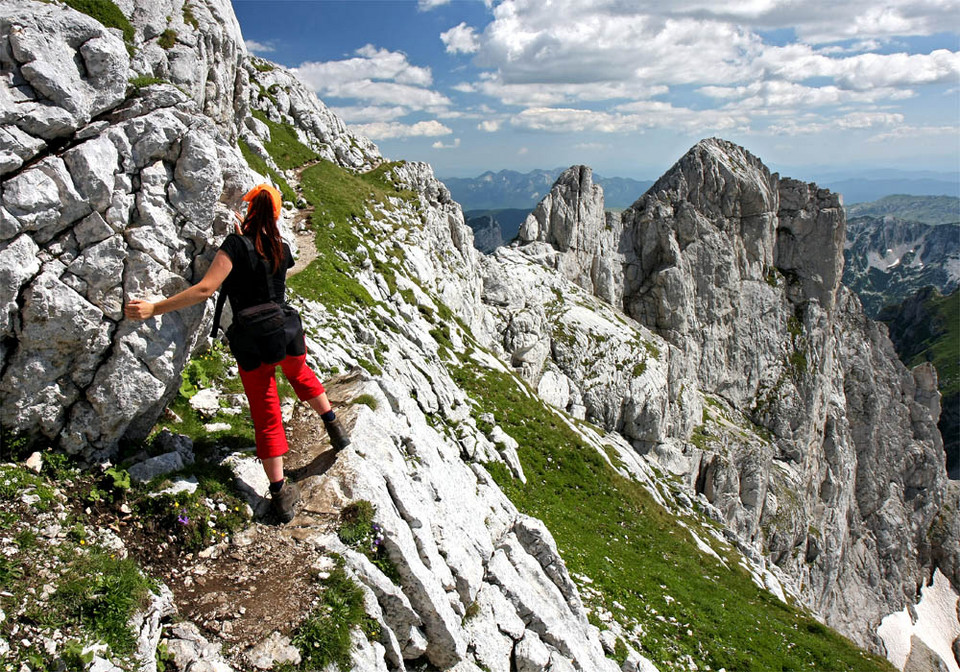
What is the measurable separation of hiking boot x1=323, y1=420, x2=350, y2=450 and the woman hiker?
1.17 metres

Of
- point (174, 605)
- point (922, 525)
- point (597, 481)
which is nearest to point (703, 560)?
point (597, 481)

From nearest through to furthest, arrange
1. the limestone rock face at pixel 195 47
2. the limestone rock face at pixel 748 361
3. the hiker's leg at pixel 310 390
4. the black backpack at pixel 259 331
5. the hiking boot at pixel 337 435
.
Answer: the black backpack at pixel 259 331
the hiker's leg at pixel 310 390
the hiking boot at pixel 337 435
the limestone rock face at pixel 195 47
the limestone rock face at pixel 748 361

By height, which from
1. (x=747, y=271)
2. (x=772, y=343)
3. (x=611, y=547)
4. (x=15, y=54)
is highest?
(x=15, y=54)

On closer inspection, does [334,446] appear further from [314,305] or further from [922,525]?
[922,525]

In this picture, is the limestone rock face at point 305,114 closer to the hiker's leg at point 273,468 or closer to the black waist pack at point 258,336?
the black waist pack at point 258,336

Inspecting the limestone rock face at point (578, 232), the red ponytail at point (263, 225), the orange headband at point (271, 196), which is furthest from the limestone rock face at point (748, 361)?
the red ponytail at point (263, 225)

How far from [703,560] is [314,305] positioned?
26.0m

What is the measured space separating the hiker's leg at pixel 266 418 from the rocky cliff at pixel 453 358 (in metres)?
1.01

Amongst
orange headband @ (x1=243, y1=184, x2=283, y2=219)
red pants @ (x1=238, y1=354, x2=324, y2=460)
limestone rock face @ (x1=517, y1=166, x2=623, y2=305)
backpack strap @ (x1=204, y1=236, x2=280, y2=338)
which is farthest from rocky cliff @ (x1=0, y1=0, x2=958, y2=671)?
backpack strap @ (x1=204, y1=236, x2=280, y2=338)

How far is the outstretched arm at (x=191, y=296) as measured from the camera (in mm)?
8539

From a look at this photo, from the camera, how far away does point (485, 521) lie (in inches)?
603

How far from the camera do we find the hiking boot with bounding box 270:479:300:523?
30.8 ft

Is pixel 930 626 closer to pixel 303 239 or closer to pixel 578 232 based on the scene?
pixel 578 232

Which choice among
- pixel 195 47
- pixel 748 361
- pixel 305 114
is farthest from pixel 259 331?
pixel 748 361
